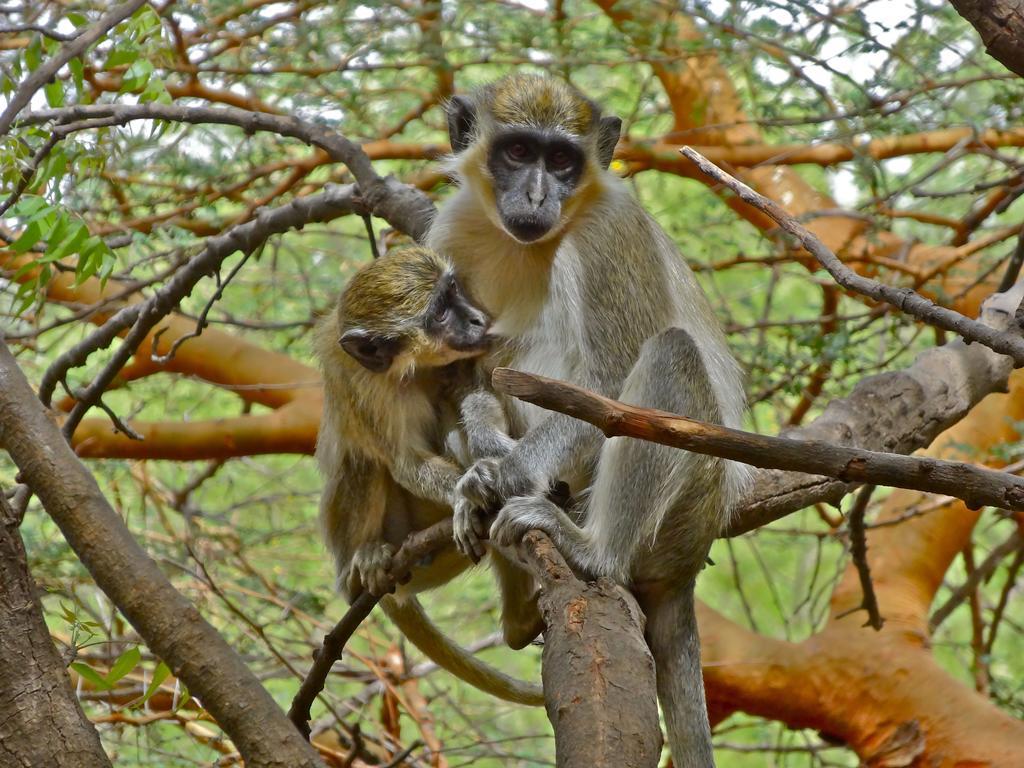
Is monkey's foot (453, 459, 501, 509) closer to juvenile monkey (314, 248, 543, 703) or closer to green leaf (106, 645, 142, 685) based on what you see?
juvenile monkey (314, 248, 543, 703)

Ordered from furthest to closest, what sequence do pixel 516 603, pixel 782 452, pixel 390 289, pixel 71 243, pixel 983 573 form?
pixel 983 573
pixel 390 289
pixel 516 603
pixel 71 243
pixel 782 452

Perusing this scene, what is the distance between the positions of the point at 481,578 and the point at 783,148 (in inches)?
135

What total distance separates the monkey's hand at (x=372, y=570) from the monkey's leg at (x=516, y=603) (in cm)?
39

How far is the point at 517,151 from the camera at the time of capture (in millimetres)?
4414

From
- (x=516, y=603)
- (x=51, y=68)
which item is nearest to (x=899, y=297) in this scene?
(x=516, y=603)

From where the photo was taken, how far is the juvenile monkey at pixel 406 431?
4.16 meters

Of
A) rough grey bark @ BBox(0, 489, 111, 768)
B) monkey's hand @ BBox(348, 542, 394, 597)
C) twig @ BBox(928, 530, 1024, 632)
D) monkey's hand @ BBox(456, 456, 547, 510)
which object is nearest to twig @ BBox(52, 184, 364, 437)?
monkey's hand @ BBox(348, 542, 394, 597)

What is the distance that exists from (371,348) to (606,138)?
51.6 inches

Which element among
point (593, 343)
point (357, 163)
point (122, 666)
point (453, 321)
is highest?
point (357, 163)

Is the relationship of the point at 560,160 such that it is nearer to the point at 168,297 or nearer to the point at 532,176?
the point at 532,176

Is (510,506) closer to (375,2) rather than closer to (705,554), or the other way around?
(705,554)

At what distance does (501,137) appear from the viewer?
4391 mm

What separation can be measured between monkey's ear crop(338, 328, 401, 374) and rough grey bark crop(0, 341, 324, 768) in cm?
123

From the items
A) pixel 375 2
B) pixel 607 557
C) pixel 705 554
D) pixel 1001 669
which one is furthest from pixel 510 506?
pixel 1001 669
